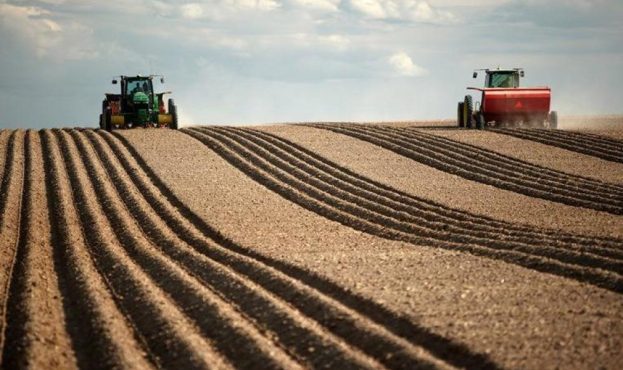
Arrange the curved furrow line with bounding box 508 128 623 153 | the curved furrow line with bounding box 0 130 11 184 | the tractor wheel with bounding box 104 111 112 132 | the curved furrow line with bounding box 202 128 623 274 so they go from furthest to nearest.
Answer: the tractor wheel with bounding box 104 111 112 132
the curved furrow line with bounding box 508 128 623 153
the curved furrow line with bounding box 0 130 11 184
the curved furrow line with bounding box 202 128 623 274

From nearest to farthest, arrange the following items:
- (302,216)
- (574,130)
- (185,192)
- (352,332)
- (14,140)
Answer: (352,332) < (302,216) < (185,192) < (14,140) < (574,130)

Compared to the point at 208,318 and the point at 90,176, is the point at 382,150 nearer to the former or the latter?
the point at 90,176

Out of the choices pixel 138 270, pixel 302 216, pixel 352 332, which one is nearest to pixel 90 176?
pixel 302 216

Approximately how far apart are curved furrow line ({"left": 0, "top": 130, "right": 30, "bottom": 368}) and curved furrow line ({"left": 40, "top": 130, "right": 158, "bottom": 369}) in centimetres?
59

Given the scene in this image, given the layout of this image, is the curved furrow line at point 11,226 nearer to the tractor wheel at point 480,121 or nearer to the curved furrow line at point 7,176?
the curved furrow line at point 7,176

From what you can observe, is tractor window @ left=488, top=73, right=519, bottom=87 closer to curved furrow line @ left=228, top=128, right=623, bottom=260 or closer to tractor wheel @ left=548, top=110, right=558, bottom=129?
Result: tractor wheel @ left=548, top=110, right=558, bottom=129

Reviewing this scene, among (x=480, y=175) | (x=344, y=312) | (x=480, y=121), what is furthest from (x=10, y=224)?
(x=480, y=121)

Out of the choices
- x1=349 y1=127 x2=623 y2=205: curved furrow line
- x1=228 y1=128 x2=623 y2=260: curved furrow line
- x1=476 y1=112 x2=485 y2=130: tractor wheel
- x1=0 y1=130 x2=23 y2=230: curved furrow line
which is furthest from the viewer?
Result: x1=476 y1=112 x2=485 y2=130: tractor wheel

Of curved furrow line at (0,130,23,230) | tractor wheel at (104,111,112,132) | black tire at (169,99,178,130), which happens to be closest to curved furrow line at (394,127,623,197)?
black tire at (169,99,178,130)

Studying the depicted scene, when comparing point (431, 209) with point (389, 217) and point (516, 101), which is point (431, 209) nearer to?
point (389, 217)

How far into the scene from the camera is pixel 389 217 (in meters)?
16.8

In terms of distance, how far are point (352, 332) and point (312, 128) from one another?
76.8 feet

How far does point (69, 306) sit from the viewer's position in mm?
11125

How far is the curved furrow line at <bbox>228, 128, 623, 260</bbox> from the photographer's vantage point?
531 inches
